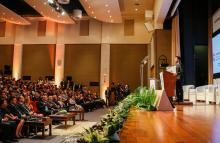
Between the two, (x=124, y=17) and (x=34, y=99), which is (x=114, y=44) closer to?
(x=124, y=17)

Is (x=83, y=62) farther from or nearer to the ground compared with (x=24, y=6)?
nearer to the ground

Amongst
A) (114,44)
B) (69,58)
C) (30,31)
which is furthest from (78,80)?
(30,31)

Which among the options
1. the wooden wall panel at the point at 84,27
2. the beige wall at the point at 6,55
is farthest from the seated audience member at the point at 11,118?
the beige wall at the point at 6,55

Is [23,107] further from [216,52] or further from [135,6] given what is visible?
[135,6]

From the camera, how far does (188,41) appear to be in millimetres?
11117

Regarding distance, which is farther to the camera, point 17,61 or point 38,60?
point 17,61

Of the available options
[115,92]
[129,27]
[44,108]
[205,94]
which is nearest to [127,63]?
[129,27]

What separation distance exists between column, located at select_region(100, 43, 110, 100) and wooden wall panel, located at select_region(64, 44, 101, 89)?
0.83 ft

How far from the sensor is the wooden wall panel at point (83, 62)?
656 inches

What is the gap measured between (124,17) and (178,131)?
14.2 m

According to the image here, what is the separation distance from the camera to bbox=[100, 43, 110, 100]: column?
16.5 metres

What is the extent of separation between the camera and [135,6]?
1421 cm

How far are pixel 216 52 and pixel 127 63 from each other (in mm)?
7299

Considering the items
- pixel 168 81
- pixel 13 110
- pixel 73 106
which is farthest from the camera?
pixel 73 106
